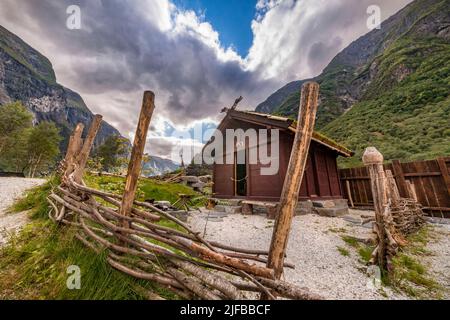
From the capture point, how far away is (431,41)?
4197 cm

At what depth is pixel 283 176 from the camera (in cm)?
771

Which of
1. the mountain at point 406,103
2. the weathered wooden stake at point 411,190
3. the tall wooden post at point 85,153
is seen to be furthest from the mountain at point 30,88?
the weathered wooden stake at point 411,190

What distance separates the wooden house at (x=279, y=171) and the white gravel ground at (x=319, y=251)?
5.25 feet

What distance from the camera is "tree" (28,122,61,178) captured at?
1126 inches

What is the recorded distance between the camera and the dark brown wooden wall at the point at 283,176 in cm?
796

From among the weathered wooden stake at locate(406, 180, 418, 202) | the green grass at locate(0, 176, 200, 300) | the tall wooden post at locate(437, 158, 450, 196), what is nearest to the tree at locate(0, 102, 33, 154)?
the green grass at locate(0, 176, 200, 300)

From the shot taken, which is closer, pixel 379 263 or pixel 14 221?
pixel 379 263

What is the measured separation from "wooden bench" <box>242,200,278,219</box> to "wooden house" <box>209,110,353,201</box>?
30 cm

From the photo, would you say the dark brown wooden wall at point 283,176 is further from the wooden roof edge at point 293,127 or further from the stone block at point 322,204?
the wooden roof edge at point 293,127
